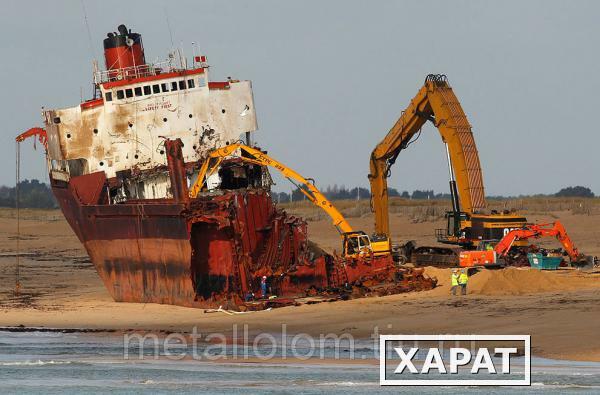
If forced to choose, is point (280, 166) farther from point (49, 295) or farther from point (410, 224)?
point (410, 224)

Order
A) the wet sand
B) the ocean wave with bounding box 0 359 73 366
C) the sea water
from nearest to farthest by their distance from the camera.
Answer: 1. the sea water
2. the ocean wave with bounding box 0 359 73 366
3. the wet sand

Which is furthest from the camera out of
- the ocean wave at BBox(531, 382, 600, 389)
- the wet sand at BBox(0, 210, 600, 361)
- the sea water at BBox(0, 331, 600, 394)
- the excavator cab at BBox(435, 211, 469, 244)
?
the excavator cab at BBox(435, 211, 469, 244)

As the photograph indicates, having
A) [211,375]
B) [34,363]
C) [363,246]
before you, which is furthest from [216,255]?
[211,375]

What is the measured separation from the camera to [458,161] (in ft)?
151

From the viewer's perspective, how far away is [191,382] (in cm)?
2580

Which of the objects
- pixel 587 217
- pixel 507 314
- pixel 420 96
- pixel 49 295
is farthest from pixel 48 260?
pixel 507 314

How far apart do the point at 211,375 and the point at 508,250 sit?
689 inches

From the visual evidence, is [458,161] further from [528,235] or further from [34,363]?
[34,363]

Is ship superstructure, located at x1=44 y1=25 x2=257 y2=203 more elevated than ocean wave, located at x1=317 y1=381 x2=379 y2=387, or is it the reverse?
ship superstructure, located at x1=44 y1=25 x2=257 y2=203

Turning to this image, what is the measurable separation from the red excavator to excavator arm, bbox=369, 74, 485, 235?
314 centimetres

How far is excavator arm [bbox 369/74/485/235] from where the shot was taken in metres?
45.8

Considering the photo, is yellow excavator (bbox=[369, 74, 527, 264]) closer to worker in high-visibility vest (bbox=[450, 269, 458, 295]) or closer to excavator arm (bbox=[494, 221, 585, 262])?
excavator arm (bbox=[494, 221, 585, 262])

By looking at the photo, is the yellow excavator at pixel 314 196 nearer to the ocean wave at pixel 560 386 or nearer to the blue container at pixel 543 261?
the blue container at pixel 543 261

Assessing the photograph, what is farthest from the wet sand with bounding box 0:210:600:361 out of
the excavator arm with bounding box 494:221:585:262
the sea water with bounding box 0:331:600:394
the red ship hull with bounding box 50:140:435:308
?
the sea water with bounding box 0:331:600:394
